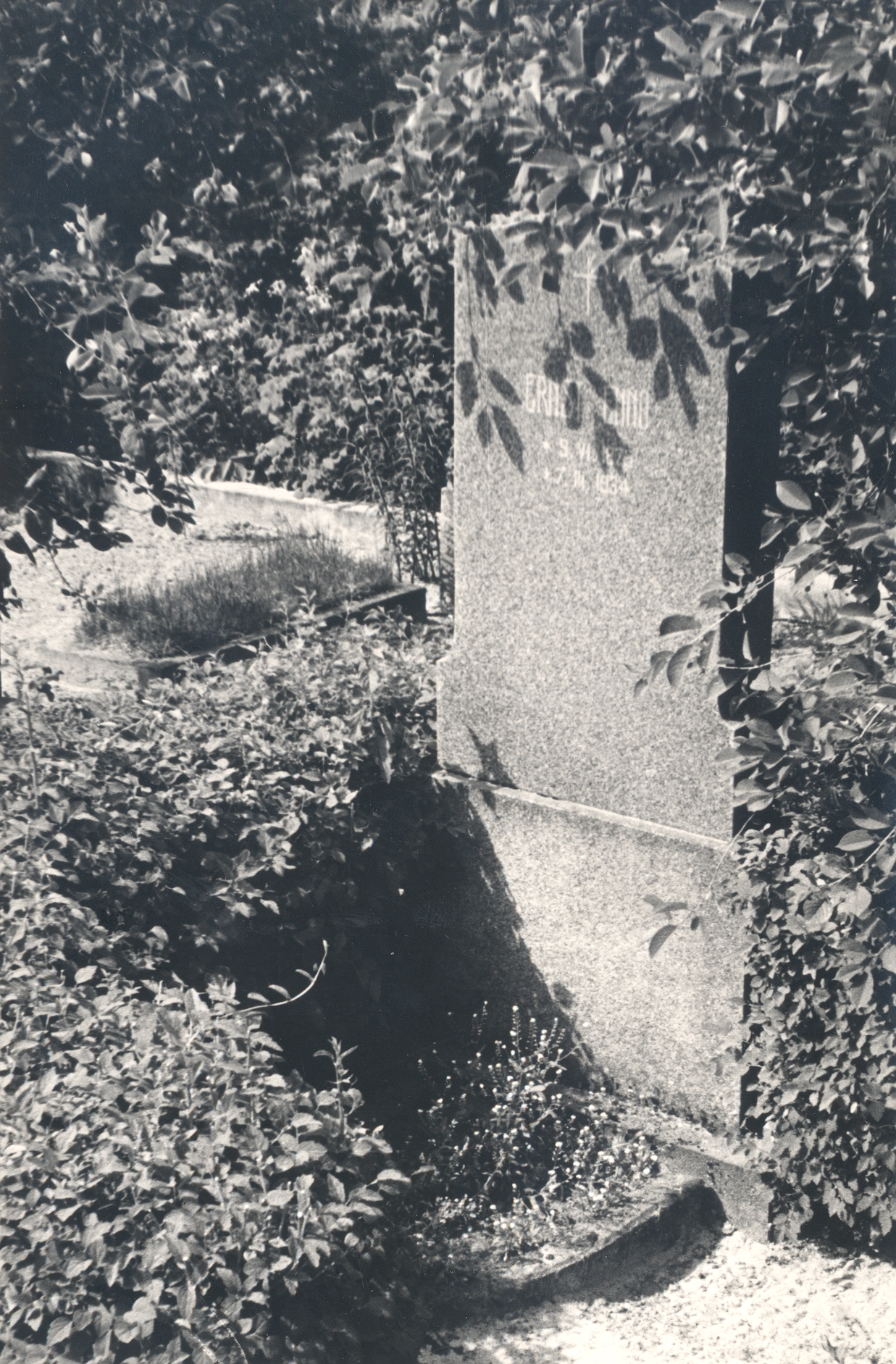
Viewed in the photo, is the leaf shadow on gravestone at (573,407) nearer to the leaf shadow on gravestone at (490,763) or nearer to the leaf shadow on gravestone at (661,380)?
the leaf shadow on gravestone at (661,380)

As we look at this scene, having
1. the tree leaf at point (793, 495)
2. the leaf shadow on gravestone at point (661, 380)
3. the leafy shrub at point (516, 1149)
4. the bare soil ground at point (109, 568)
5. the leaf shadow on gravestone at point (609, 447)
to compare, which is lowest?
the leafy shrub at point (516, 1149)

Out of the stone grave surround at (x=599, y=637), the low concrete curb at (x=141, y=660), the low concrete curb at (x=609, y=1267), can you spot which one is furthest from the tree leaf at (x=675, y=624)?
the low concrete curb at (x=141, y=660)

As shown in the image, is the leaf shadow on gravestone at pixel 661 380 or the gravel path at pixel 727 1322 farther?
the leaf shadow on gravestone at pixel 661 380

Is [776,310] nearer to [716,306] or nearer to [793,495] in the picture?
[716,306]

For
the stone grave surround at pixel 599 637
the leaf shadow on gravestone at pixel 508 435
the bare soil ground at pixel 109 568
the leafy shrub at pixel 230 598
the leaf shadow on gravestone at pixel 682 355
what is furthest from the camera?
the bare soil ground at pixel 109 568

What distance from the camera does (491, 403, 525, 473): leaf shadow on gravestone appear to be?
3.95 meters

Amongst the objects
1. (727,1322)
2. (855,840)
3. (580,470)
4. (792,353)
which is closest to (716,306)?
(792,353)

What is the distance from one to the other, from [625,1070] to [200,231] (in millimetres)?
6939

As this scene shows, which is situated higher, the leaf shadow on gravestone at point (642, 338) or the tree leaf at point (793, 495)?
the leaf shadow on gravestone at point (642, 338)

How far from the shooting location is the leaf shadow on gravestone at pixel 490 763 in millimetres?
4230

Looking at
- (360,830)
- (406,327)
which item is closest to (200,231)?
(406,327)

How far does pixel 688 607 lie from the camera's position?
3.68 m

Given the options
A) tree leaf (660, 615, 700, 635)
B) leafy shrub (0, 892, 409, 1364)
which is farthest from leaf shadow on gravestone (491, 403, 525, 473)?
leafy shrub (0, 892, 409, 1364)

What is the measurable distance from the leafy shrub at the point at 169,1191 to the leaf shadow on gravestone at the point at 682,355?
197cm
